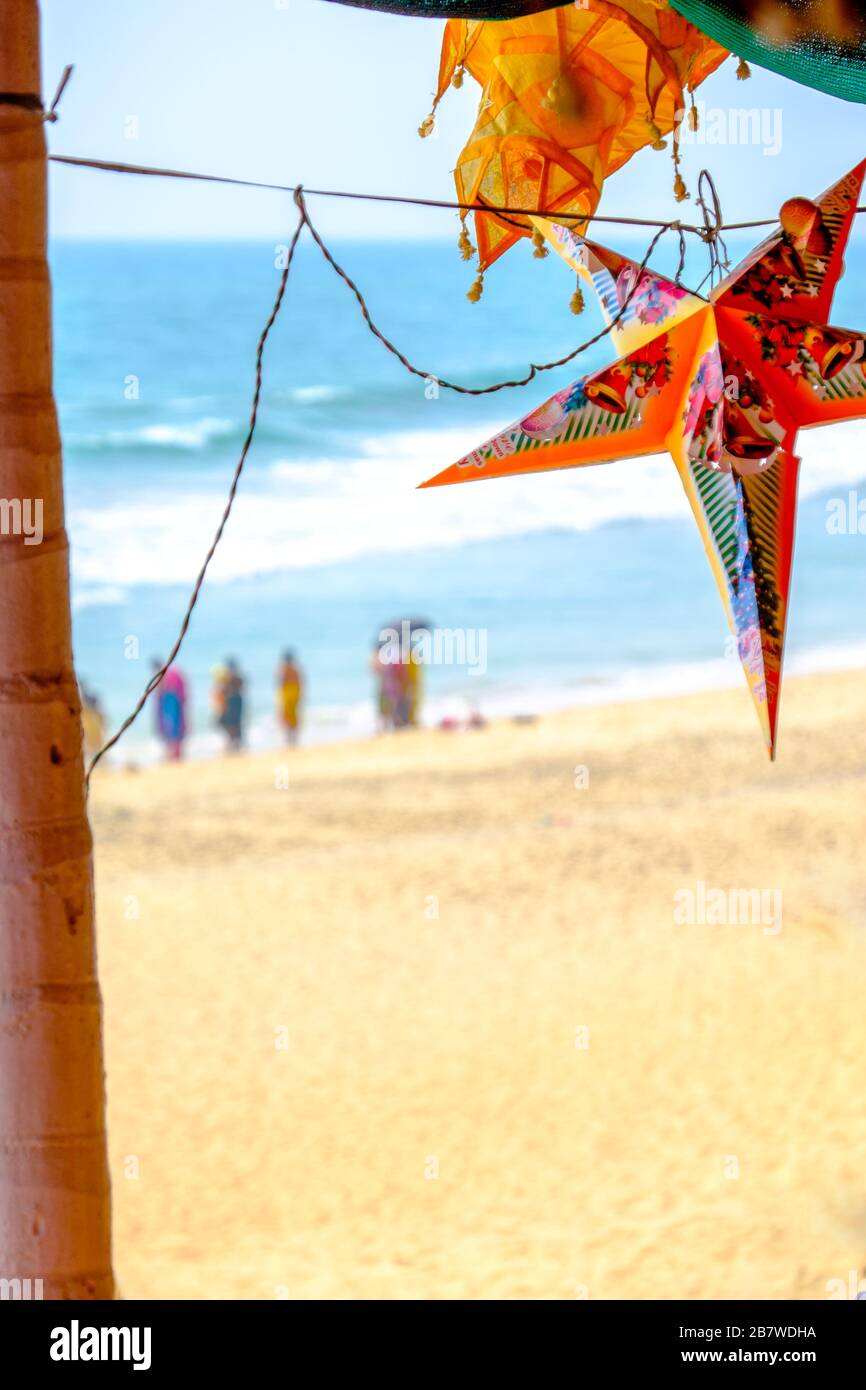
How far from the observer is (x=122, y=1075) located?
662 cm

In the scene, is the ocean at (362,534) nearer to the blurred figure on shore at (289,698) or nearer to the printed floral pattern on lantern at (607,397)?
the blurred figure on shore at (289,698)

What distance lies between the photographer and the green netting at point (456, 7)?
75.0 inches

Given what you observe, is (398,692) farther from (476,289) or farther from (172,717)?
(476,289)

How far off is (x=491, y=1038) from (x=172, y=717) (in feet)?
23.4

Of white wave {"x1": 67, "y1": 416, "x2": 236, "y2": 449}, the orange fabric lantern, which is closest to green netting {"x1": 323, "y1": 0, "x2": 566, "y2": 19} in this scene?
the orange fabric lantern

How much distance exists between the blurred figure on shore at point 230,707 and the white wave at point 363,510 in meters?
4.07

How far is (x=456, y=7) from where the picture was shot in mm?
1914

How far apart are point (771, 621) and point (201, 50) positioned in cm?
2562

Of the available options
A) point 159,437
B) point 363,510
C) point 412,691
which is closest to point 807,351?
point 412,691

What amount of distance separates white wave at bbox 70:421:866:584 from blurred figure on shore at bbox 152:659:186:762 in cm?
428

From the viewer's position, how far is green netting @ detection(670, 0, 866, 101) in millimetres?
1930

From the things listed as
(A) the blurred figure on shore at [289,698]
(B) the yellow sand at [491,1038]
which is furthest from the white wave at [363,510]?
(B) the yellow sand at [491,1038]
